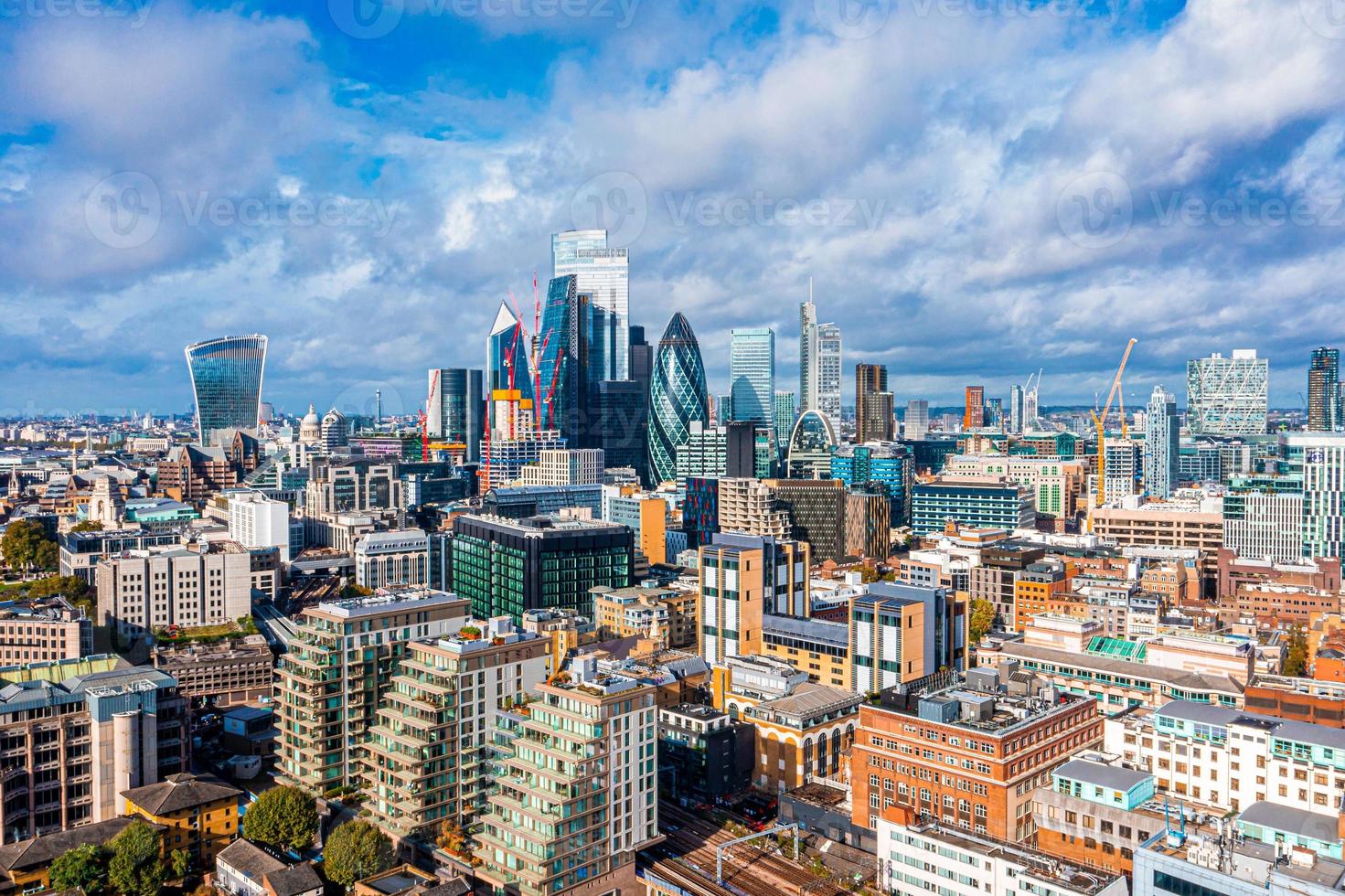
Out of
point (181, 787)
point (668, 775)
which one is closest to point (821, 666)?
point (668, 775)

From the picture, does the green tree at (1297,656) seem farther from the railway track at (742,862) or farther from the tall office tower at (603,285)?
the tall office tower at (603,285)

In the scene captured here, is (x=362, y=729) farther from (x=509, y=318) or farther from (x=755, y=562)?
(x=509, y=318)

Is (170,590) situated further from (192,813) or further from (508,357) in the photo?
(508,357)

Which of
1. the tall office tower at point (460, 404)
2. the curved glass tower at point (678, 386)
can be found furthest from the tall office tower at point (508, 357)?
the curved glass tower at point (678, 386)

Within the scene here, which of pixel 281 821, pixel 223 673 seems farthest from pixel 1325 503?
pixel 281 821

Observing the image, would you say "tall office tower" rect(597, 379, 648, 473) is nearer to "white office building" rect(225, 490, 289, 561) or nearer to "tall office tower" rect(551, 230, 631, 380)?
"tall office tower" rect(551, 230, 631, 380)
